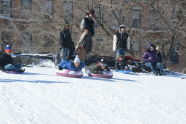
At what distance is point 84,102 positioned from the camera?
7949 millimetres

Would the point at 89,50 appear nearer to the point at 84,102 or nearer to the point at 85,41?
the point at 85,41

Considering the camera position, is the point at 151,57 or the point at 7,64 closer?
the point at 7,64

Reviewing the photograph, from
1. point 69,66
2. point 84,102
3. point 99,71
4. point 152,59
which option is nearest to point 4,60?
point 69,66

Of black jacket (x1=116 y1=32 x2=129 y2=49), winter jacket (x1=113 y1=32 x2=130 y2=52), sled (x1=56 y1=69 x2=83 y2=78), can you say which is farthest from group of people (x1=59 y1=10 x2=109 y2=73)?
black jacket (x1=116 y1=32 x2=129 y2=49)

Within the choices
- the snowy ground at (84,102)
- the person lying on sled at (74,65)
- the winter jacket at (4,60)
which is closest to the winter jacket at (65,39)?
the person lying on sled at (74,65)

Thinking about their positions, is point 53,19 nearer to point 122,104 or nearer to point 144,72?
point 144,72

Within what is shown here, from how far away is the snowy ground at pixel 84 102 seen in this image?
6711 millimetres

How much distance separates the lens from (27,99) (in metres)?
7.61

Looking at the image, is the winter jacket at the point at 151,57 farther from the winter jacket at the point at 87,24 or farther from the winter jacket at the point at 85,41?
the winter jacket at the point at 87,24

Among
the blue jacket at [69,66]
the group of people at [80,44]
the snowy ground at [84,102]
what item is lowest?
the snowy ground at [84,102]

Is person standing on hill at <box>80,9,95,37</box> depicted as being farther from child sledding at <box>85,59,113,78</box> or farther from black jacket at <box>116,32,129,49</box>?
child sledding at <box>85,59,113,78</box>

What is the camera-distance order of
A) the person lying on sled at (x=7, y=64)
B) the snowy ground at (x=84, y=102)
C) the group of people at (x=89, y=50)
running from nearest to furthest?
the snowy ground at (x=84, y=102)
the person lying on sled at (x=7, y=64)
the group of people at (x=89, y=50)

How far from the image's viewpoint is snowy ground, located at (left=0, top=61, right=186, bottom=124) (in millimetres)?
6711

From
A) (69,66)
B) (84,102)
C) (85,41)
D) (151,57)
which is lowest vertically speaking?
(84,102)
